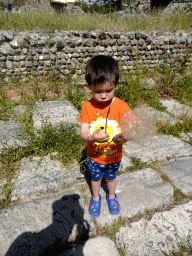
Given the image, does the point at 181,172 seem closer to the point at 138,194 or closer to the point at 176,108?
the point at 138,194

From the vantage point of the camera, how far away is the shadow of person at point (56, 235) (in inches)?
55.7

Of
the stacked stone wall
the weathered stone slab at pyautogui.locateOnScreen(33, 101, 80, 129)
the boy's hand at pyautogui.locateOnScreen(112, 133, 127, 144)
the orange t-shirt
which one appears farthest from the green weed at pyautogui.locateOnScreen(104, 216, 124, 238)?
the stacked stone wall

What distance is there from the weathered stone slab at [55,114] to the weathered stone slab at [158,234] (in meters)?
1.82

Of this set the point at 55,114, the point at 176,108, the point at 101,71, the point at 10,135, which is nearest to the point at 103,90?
the point at 101,71

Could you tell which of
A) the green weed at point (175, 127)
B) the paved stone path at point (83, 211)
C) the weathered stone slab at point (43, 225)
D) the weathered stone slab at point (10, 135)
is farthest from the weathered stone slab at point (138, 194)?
the weathered stone slab at point (10, 135)

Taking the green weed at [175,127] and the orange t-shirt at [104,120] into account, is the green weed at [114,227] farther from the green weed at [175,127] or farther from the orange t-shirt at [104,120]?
the green weed at [175,127]

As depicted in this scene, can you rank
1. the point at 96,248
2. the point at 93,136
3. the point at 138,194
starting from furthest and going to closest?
the point at 138,194, the point at 96,248, the point at 93,136

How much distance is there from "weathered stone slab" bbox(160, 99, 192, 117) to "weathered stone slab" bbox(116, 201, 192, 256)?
8.03 feet

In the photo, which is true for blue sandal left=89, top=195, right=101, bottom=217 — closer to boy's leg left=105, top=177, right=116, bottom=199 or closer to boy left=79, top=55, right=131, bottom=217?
boy left=79, top=55, right=131, bottom=217

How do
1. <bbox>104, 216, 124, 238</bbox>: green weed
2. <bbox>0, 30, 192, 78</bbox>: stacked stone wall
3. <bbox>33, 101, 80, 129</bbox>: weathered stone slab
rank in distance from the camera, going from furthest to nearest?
<bbox>0, 30, 192, 78</bbox>: stacked stone wall, <bbox>33, 101, 80, 129</bbox>: weathered stone slab, <bbox>104, 216, 124, 238</bbox>: green weed

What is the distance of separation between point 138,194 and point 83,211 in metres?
0.63

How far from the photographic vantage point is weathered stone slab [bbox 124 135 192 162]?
260 centimetres

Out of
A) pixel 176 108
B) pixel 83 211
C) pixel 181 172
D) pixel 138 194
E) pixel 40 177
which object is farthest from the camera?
pixel 176 108

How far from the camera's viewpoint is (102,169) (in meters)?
1.68
